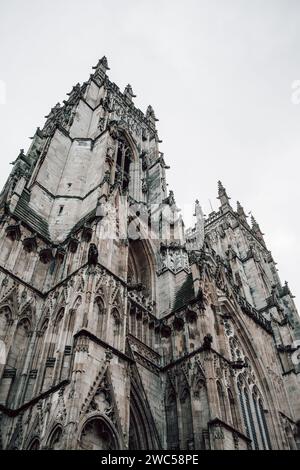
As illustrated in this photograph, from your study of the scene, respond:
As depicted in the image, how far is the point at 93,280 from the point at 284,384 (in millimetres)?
14023

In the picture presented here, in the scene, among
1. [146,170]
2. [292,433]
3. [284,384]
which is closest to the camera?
[292,433]

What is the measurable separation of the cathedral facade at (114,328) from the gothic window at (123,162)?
259 millimetres

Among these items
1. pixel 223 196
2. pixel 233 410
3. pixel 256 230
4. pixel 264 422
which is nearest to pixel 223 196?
pixel 223 196

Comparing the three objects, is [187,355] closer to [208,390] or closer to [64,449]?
[208,390]

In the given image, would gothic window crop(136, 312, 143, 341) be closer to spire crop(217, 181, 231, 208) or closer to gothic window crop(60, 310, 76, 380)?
gothic window crop(60, 310, 76, 380)

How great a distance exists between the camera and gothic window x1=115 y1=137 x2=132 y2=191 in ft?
84.8

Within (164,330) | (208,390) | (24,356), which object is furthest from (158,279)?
(24,356)

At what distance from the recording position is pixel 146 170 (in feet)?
95.6

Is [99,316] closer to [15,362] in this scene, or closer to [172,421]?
[15,362]

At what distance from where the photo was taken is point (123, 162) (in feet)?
89.8

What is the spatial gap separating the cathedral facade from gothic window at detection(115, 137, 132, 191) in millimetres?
259

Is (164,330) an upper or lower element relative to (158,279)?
lower

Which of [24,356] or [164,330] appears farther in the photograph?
[164,330]

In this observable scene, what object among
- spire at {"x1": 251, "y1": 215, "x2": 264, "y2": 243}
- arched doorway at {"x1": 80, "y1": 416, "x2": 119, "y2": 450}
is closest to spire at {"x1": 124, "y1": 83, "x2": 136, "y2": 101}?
spire at {"x1": 251, "y1": 215, "x2": 264, "y2": 243}
